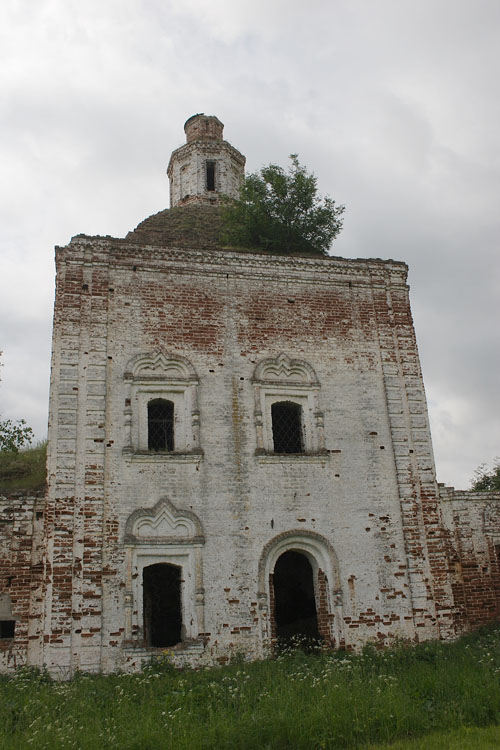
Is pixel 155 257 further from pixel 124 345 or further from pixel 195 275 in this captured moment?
pixel 124 345

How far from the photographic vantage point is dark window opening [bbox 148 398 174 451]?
1218 cm

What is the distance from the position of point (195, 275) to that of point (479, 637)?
855cm

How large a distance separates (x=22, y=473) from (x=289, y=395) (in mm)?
5373

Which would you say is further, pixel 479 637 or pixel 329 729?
pixel 479 637

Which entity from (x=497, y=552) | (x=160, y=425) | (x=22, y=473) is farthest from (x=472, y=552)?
(x=22, y=473)

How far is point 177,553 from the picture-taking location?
11.1 m

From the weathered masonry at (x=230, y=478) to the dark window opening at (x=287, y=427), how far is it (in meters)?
0.04

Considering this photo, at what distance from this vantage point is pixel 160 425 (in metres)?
12.4

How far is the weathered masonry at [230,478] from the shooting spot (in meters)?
10.7

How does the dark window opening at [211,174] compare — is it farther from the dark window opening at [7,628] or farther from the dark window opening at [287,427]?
the dark window opening at [7,628]

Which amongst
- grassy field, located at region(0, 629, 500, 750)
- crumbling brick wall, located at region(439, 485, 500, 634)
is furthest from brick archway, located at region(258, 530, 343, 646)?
crumbling brick wall, located at region(439, 485, 500, 634)

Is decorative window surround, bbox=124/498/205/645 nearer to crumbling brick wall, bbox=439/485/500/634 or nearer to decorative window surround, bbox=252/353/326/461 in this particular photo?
decorative window surround, bbox=252/353/326/461

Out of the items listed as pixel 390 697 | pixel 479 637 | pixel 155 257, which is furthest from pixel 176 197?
Result: pixel 390 697

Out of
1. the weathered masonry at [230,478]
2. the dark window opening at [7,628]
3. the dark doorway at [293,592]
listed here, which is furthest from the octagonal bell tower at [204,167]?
the dark window opening at [7,628]
